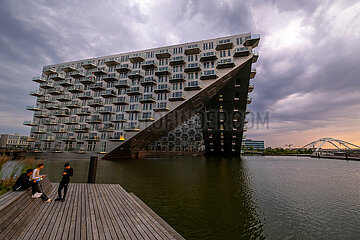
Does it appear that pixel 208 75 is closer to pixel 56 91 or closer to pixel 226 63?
pixel 226 63

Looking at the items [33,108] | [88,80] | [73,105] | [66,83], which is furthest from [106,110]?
[33,108]

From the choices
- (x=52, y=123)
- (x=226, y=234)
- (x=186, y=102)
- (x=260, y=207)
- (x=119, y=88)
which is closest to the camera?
(x=226, y=234)

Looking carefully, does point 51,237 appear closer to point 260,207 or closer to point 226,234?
point 226,234

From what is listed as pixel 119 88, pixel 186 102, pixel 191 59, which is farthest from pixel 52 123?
pixel 191 59

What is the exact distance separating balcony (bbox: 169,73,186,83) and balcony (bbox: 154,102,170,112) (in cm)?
733

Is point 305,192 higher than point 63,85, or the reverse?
point 63,85

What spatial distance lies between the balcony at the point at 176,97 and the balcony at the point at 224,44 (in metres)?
17.2

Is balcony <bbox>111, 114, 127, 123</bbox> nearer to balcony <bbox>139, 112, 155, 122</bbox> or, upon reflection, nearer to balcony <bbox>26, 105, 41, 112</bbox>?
balcony <bbox>139, 112, 155, 122</bbox>

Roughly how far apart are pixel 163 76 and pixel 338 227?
51.6 meters

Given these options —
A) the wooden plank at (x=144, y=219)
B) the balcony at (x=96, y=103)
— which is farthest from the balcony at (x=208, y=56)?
the wooden plank at (x=144, y=219)

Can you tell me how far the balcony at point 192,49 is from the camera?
51.3 m

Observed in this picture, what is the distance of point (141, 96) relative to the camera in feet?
183

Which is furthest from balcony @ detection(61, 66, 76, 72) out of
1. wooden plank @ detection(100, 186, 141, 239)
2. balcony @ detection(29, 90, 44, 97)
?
wooden plank @ detection(100, 186, 141, 239)

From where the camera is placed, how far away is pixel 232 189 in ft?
50.3
